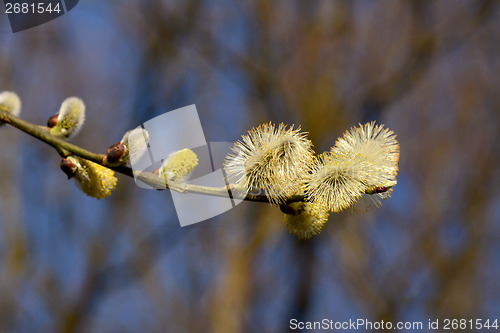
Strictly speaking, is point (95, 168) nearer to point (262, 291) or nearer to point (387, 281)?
point (262, 291)

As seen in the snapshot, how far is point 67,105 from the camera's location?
0.76 meters

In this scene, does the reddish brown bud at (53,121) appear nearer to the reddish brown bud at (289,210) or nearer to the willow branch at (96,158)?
the willow branch at (96,158)

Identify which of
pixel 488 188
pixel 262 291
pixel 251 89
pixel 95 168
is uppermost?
pixel 251 89

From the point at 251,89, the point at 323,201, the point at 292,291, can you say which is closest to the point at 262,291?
the point at 292,291

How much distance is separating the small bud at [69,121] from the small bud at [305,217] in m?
0.39

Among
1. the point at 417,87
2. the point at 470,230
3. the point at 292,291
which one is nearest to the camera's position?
the point at 292,291

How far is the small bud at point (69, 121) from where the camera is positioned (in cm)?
73

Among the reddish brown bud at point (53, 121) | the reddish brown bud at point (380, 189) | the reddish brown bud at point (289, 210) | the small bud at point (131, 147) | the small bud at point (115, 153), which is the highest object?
the reddish brown bud at point (380, 189)

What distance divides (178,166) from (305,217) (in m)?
0.25

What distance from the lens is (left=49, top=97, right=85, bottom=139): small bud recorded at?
A: 0.73m

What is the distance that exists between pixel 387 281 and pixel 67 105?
431 centimetres

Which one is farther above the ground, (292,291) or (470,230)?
(470,230)

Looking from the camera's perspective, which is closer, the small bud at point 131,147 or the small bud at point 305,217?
the small bud at point 131,147

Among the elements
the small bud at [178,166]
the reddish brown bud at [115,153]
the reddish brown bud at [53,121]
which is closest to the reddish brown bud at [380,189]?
the small bud at [178,166]
